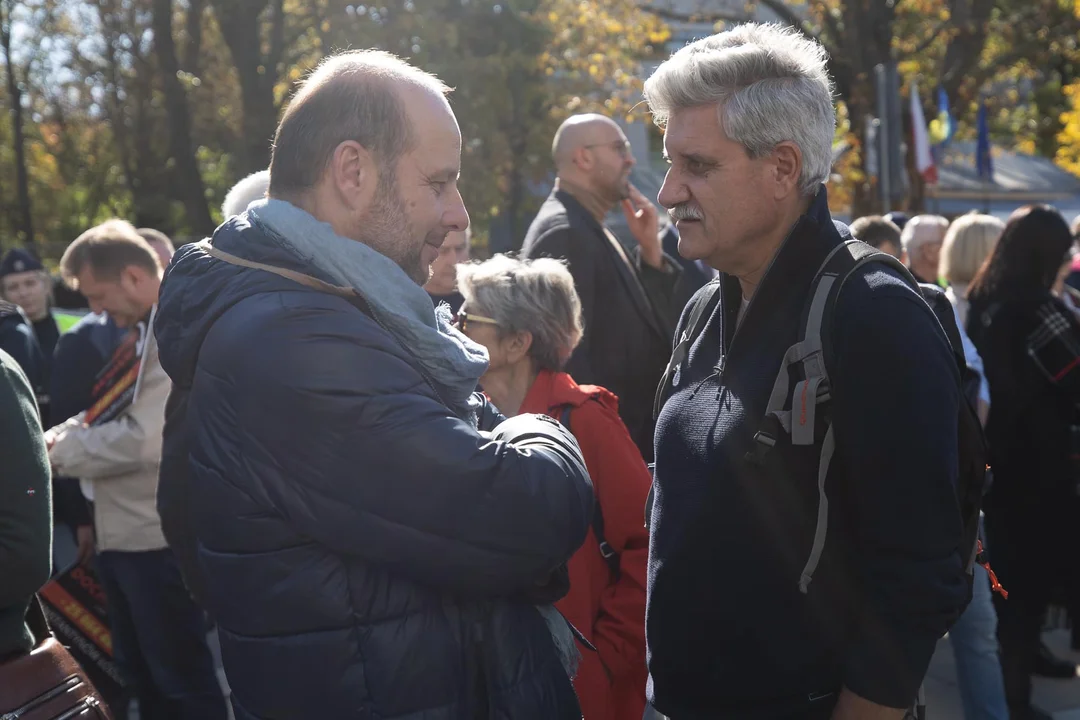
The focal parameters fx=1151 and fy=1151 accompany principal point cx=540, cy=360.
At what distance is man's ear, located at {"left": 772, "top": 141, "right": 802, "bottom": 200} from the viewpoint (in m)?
2.06

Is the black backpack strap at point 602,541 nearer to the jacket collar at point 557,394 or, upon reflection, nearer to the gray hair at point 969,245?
the jacket collar at point 557,394

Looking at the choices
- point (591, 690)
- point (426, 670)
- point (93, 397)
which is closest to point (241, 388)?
point (426, 670)

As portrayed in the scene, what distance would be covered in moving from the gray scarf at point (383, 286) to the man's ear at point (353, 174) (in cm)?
7

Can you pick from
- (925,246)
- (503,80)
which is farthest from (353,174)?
(503,80)

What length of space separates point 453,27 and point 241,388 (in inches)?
611

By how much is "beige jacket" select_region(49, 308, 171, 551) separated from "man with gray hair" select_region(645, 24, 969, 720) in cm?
269

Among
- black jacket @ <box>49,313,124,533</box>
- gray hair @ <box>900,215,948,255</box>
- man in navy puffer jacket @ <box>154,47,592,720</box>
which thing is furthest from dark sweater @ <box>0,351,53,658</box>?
gray hair @ <box>900,215,948,255</box>

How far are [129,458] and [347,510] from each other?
290 cm

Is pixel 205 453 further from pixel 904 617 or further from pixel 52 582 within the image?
pixel 52 582

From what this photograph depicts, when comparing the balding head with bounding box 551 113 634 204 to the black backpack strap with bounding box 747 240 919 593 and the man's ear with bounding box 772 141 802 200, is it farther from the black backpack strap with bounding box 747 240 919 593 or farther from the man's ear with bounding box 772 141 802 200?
the black backpack strap with bounding box 747 240 919 593

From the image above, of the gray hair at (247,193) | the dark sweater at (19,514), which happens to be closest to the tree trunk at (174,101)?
the gray hair at (247,193)

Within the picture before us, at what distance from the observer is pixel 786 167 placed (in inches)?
81.7

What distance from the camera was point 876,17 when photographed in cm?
1691

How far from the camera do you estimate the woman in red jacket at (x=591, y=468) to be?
280 cm
